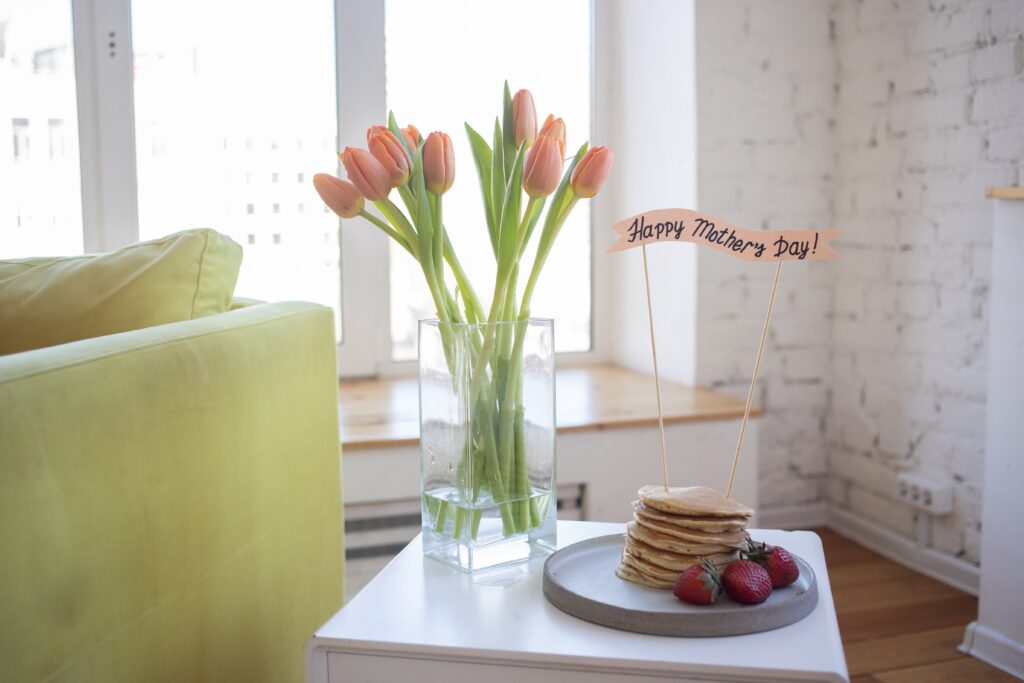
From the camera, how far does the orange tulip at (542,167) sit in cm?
109

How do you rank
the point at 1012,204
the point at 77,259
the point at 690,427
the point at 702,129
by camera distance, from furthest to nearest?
1. the point at 702,129
2. the point at 690,427
3. the point at 1012,204
4. the point at 77,259

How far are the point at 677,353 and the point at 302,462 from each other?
1571 millimetres

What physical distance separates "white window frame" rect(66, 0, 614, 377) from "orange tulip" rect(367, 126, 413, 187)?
1727mm

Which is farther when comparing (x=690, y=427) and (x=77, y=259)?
(x=690, y=427)

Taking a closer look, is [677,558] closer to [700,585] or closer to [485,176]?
[700,585]

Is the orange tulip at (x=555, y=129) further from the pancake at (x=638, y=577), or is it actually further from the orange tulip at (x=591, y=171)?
the pancake at (x=638, y=577)

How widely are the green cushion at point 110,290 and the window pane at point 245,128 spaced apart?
136cm

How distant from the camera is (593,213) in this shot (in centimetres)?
310

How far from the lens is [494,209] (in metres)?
1.20

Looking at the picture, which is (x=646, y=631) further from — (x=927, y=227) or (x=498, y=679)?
(x=927, y=227)

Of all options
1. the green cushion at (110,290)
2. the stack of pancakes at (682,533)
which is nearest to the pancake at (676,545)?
the stack of pancakes at (682,533)

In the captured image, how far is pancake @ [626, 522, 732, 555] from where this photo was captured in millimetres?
1060

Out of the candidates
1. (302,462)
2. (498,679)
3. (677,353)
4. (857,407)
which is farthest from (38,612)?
(857,407)

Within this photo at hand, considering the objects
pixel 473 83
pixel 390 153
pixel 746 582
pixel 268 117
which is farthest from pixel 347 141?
pixel 746 582
